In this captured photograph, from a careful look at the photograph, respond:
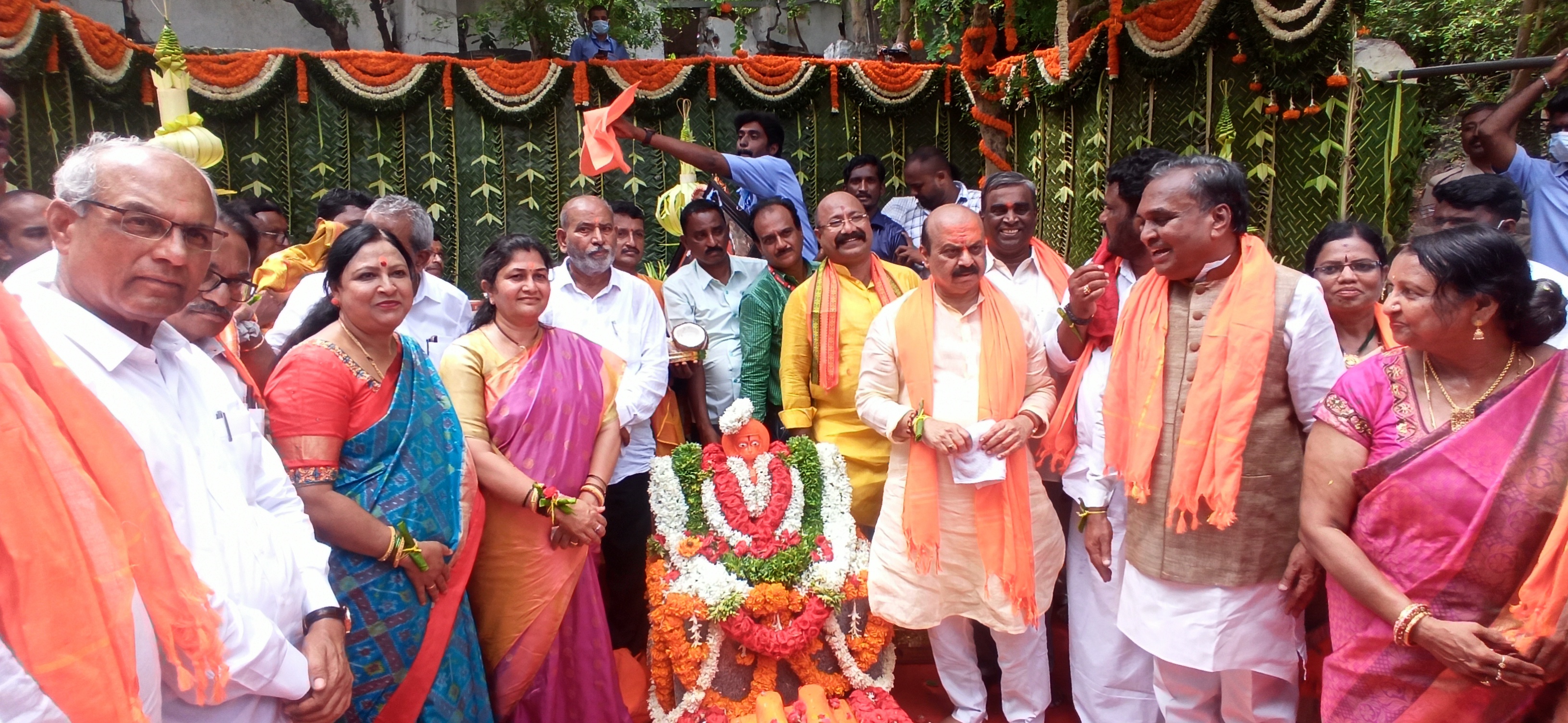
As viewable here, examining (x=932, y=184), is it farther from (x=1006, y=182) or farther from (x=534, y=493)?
(x=534, y=493)

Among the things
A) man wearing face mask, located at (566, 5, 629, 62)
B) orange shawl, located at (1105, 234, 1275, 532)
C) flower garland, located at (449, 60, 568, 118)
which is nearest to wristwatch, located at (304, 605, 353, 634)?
orange shawl, located at (1105, 234, 1275, 532)

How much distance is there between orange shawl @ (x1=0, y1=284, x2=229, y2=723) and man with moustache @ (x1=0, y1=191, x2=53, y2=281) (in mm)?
1986

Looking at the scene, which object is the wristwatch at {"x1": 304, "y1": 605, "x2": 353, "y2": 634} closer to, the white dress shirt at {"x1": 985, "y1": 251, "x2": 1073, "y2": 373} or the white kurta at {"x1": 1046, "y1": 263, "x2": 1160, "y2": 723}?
the white kurta at {"x1": 1046, "y1": 263, "x2": 1160, "y2": 723}

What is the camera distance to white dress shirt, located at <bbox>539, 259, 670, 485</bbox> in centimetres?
367

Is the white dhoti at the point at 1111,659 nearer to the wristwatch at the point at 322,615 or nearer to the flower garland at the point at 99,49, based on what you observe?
the wristwatch at the point at 322,615

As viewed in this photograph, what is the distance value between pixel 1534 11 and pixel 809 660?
7.71 metres

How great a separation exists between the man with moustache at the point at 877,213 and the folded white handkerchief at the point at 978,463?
1820 mm

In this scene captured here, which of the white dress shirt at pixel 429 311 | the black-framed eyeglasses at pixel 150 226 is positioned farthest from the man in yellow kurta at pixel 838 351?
the black-framed eyeglasses at pixel 150 226

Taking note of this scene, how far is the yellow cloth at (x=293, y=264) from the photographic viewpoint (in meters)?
3.48

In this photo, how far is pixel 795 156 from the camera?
8.05 m

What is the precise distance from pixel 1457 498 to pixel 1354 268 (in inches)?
41.8

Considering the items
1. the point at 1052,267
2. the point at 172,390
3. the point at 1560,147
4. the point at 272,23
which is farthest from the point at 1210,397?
the point at 272,23

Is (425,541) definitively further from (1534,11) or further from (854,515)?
(1534,11)

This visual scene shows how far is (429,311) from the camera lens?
3.85 metres
